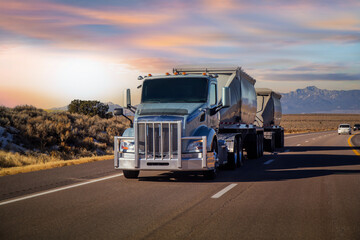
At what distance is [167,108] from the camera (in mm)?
12086

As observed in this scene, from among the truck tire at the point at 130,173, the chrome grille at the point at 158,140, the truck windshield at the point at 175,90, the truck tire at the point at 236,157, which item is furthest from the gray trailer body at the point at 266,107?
the chrome grille at the point at 158,140

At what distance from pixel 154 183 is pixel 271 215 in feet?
15.1

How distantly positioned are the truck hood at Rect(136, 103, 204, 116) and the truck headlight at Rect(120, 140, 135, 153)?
843 mm

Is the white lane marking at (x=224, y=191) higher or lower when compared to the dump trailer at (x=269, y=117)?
lower

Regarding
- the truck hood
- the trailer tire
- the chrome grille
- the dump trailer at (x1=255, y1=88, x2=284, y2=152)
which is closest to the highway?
the chrome grille

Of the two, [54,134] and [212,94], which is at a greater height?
[212,94]

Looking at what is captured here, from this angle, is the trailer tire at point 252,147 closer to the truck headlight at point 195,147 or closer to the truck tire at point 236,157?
the truck tire at point 236,157

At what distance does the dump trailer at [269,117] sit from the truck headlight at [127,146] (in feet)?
47.7

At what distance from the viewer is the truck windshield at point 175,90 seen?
1293 centimetres

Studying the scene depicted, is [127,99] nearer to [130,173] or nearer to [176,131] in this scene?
[130,173]

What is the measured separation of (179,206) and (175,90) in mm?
5392

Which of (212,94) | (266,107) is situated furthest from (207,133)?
(266,107)

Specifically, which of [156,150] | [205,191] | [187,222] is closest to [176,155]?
[156,150]

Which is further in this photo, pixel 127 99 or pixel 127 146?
pixel 127 99
